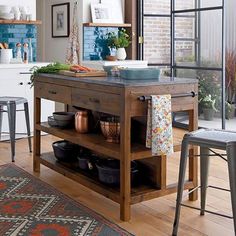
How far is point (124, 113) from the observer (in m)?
2.81

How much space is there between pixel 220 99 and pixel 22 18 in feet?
9.41

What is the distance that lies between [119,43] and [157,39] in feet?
2.12

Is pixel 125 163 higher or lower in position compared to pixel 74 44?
lower

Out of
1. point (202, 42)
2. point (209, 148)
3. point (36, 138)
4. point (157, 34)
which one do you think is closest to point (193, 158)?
point (209, 148)

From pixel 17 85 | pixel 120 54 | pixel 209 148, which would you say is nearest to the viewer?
pixel 209 148

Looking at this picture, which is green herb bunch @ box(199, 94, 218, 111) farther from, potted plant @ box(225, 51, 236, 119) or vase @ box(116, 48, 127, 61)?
vase @ box(116, 48, 127, 61)

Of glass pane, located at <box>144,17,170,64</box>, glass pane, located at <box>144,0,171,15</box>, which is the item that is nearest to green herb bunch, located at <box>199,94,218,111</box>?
glass pane, located at <box>144,17,170,64</box>

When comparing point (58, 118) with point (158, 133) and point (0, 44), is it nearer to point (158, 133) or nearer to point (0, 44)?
point (158, 133)

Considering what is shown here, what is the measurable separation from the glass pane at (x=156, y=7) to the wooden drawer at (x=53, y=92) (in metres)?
3.14

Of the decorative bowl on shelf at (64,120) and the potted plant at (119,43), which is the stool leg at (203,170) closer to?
the decorative bowl on shelf at (64,120)

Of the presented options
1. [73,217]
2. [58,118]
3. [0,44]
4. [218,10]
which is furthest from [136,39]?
[73,217]

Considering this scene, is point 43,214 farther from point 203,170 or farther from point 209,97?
point 209,97

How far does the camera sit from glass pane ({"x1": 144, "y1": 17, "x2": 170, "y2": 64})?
21.5 ft

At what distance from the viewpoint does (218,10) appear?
221 inches
